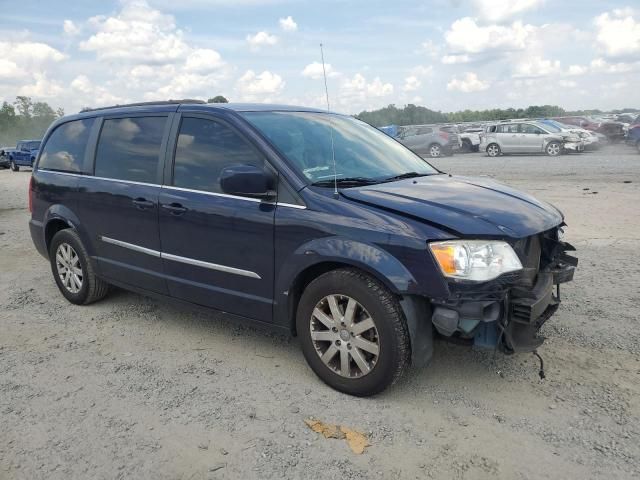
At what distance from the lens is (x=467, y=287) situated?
9.69 feet

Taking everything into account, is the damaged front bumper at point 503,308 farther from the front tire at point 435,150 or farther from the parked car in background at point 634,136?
the front tire at point 435,150

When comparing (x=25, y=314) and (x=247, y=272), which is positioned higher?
(x=247, y=272)

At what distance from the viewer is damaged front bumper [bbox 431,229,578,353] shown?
9.73 ft

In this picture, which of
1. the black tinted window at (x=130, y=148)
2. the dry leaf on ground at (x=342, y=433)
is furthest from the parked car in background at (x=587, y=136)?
the dry leaf on ground at (x=342, y=433)

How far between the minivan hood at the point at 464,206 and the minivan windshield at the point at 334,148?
0.23 metres

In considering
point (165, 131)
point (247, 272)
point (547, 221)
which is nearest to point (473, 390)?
point (547, 221)

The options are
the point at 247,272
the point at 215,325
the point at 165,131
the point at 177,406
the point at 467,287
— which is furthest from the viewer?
the point at 215,325

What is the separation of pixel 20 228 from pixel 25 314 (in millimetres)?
5478

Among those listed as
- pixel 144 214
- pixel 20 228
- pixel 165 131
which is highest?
pixel 165 131

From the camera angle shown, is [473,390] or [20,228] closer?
[473,390]

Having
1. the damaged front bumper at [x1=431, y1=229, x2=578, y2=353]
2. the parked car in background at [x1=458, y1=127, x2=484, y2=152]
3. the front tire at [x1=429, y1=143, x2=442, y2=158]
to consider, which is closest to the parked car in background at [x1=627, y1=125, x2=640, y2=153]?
the parked car in background at [x1=458, y1=127, x2=484, y2=152]

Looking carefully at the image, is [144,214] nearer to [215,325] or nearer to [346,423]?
[215,325]

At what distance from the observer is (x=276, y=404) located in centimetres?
331

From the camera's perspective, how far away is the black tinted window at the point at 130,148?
4.29 meters
